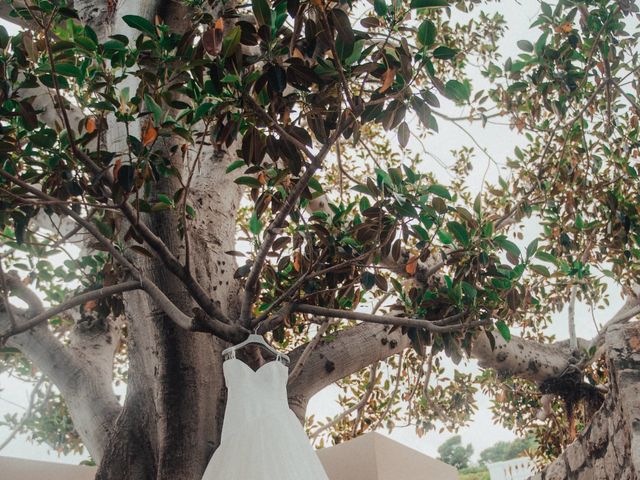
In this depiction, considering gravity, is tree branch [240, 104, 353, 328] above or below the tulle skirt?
above

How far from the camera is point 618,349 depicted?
2068 mm

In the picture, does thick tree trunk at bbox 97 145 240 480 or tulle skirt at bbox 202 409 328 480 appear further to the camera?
thick tree trunk at bbox 97 145 240 480

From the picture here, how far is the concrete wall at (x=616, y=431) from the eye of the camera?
6.25 feet

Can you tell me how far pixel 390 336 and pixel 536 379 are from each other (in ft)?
3.84

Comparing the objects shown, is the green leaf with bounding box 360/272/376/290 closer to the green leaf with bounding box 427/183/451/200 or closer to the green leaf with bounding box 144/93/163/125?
the green leaf with bounding box 427/183/451/200

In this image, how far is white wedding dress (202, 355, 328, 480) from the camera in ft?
3.59

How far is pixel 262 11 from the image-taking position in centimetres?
110

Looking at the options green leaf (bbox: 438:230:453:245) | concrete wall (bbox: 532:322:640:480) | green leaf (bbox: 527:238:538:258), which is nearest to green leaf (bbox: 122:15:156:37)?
green leaf (bbox: 438:230:453:245)

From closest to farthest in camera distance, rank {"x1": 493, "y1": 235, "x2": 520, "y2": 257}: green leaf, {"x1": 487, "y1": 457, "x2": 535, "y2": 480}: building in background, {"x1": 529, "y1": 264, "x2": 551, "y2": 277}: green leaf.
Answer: {"x1": 493, "y1": 235, "x2": 520, "y2": 257}: green leaf → {"x1": 529, "y1": 264, "x2": 551, "y2": 277}: green leaf → {"x1": 487, "y1": 457, "x2": 535, "y2": 480}: building in background

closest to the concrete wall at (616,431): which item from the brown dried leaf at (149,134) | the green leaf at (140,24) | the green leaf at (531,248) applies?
the green leaf at (531,248)

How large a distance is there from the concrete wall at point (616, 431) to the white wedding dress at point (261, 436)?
1279 millimetres

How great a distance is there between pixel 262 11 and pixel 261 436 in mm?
Answer: 851

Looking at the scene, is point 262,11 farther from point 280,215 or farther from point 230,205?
point 230,205

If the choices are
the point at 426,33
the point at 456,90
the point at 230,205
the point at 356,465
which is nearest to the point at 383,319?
the point at 456,90
